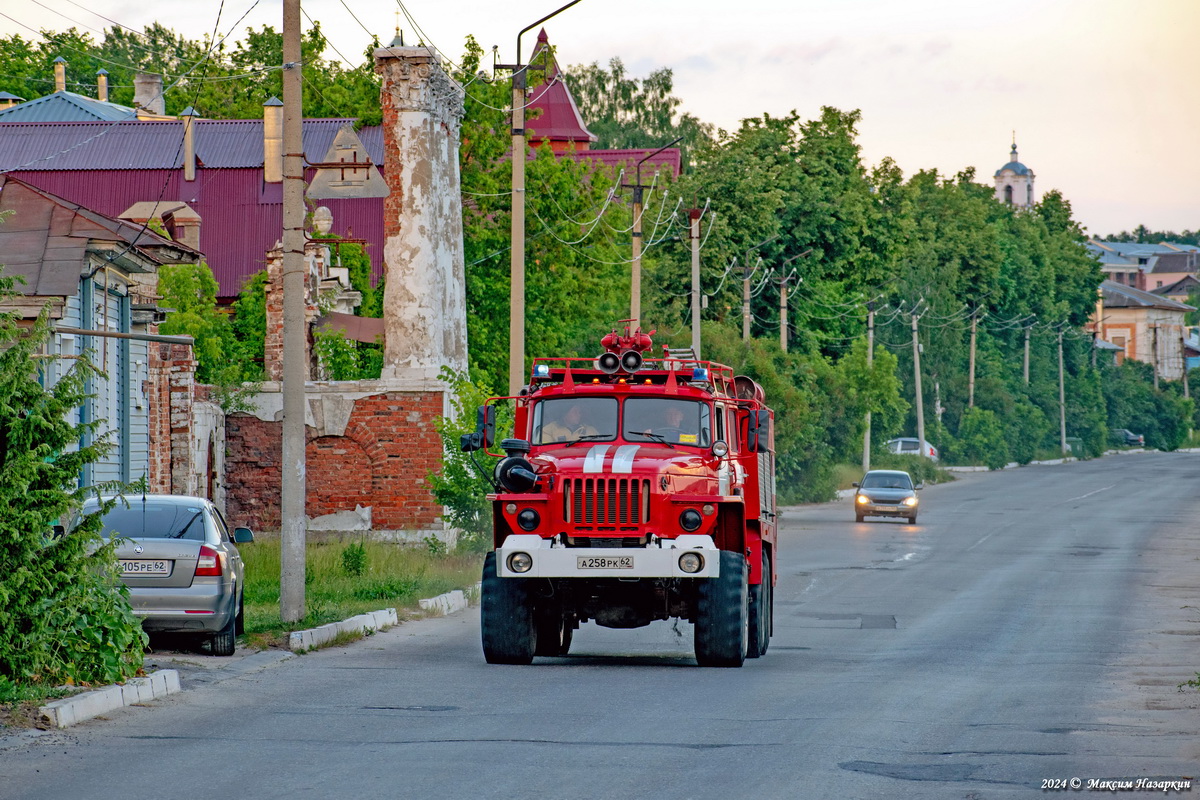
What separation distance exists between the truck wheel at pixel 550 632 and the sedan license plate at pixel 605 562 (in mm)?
1653

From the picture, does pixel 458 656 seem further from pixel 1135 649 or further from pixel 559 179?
pixel 559 179

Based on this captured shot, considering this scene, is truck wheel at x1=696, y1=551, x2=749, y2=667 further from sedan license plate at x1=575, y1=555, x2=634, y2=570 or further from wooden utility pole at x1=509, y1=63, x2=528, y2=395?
wooden utility pole at x1=509, y1=63, x2=528, y2=395

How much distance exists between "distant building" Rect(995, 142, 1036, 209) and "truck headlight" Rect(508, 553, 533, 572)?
176560mm

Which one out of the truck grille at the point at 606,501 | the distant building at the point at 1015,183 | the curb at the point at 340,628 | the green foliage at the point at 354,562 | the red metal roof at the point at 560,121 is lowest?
the curb at the point at 340,628

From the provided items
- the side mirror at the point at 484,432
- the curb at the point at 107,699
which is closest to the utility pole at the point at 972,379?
the side mirror at the point at 484,432

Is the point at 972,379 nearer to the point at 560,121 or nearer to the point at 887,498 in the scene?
the point at 560,121

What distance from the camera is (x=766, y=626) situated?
58.1 ft

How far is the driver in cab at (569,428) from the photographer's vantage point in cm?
1642

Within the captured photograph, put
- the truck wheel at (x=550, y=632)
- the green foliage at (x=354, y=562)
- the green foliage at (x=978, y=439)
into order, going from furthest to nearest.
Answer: the green foliage at (x=978, y=439), the green foliage at (x=354, y=562), the truck wheel at (x=550, y=632)

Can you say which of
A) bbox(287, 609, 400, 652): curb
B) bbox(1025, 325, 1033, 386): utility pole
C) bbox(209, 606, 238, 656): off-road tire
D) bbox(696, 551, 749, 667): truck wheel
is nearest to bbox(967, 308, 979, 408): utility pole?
bbox(1025, 325, 1033, 386): utility pole

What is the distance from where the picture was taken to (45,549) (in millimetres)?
12055

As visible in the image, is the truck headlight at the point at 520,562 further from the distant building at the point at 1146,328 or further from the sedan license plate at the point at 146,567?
the distant building at the point at 1146,328

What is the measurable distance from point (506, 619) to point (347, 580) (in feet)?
27.4

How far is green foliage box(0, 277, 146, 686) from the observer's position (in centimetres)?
1172
